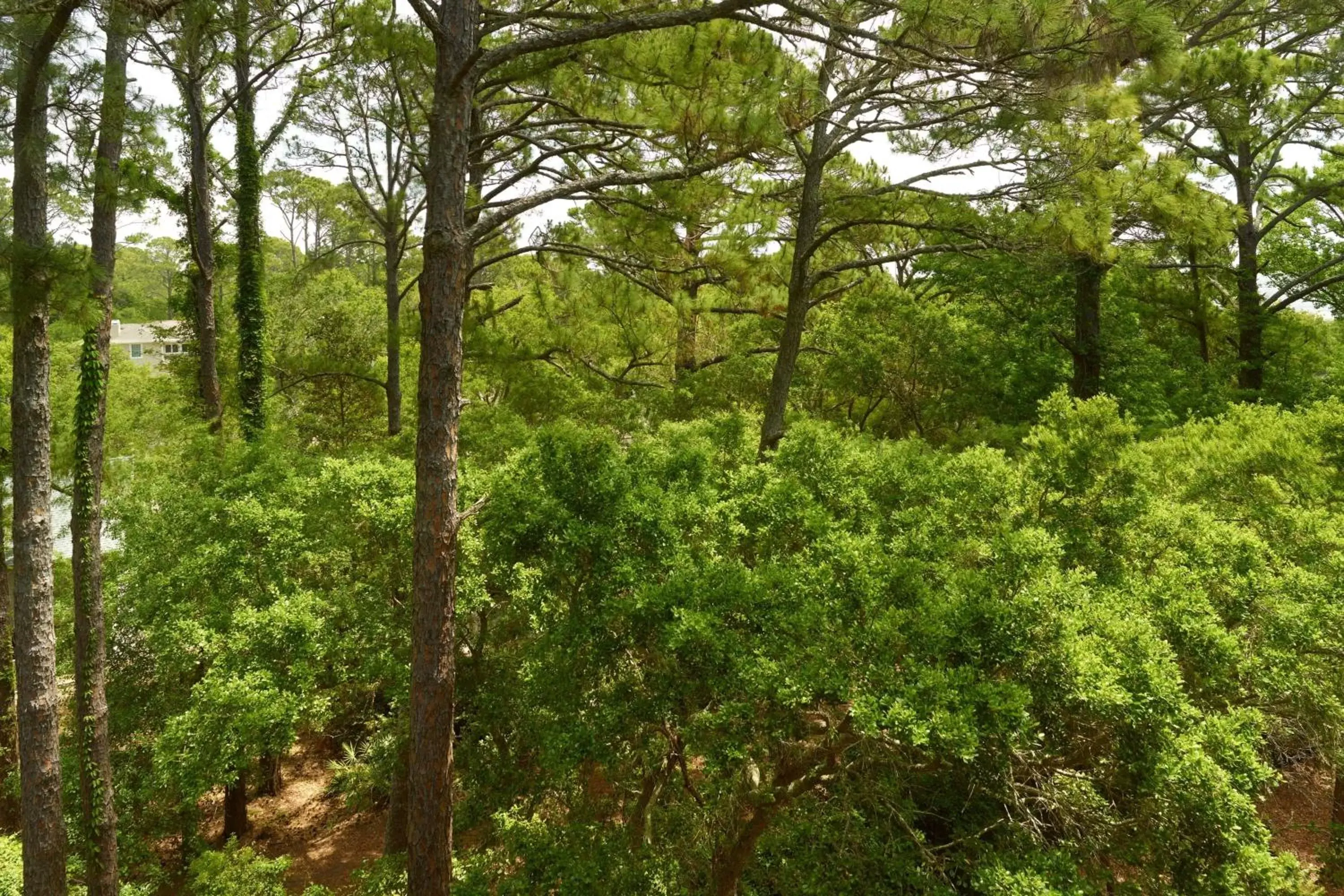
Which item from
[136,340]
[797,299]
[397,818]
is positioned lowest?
[397,818]

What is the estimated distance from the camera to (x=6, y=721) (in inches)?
380

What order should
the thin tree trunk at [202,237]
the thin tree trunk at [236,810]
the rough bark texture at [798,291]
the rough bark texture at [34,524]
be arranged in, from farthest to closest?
the thin tree trunk at [202,237]
the thin tree trunk at [236,810]
the rough bark texture at [798,291]
the rough bark texture at [34,524]

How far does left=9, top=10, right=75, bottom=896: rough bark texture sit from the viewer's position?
557 centimetres

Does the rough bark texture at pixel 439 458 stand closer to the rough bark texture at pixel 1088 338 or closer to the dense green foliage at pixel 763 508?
the dense green foliage at pixel 763 508

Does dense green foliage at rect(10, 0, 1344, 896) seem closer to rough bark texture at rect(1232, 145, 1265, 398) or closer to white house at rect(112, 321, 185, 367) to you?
rough bark texture at rect(1232, 145, 1265, 398)

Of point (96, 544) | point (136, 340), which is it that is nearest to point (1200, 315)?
point (96, 544)

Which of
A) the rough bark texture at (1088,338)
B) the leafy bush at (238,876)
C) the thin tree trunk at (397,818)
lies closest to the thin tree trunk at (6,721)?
the leafy bush at (238,876)

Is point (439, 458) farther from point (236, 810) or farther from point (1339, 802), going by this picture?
point (1339, 802)

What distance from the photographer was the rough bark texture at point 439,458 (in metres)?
4.82

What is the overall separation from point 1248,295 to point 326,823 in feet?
63.0

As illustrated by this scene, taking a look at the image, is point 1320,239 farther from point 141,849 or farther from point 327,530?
point 141,849

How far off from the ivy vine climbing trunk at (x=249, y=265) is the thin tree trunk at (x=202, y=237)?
44 centimetres

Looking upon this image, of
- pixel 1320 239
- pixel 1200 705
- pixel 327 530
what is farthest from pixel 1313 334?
pixel 327 530

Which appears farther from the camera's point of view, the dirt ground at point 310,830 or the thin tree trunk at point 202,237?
the thin tree trunk at point 202,237
